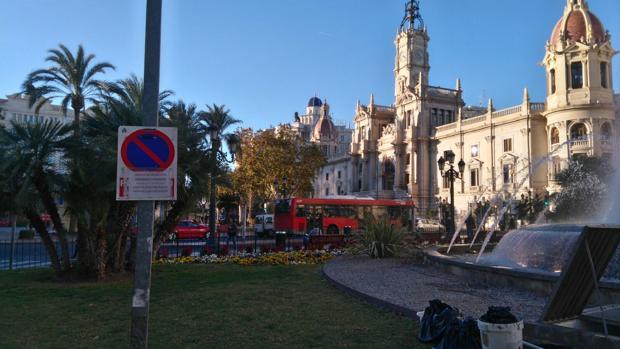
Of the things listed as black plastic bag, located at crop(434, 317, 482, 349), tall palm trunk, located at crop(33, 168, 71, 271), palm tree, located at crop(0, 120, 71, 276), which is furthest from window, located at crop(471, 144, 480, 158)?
black plastic bag, located at crop(434, 317, 482, 349)

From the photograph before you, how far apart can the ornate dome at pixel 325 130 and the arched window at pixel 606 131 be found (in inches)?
2756

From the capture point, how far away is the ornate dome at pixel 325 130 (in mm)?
112956

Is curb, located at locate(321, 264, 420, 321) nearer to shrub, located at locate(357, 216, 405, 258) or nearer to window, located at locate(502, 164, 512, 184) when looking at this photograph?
shrub, located at locate(357, 216, 405, 258)

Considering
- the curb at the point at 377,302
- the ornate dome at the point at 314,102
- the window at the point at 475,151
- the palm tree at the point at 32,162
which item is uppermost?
the ornate dome at the point at 314,102

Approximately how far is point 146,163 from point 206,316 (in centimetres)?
375

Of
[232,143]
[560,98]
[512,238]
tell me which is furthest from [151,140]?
[560,98]

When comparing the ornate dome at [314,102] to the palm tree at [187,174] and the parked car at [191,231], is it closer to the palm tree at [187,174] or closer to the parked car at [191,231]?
the parked car at [191,231]

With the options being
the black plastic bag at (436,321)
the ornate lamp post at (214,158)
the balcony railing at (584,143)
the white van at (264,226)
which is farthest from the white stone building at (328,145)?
the black plastic bag at (436,321)

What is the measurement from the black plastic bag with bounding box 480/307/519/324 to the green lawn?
142 centimetres

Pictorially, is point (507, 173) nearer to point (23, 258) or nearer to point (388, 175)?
point (388, 175)

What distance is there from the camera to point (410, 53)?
7306 centimetres

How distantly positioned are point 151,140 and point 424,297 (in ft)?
19.0

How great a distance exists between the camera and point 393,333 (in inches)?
261

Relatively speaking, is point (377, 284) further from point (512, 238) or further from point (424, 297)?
point (512, 238)
